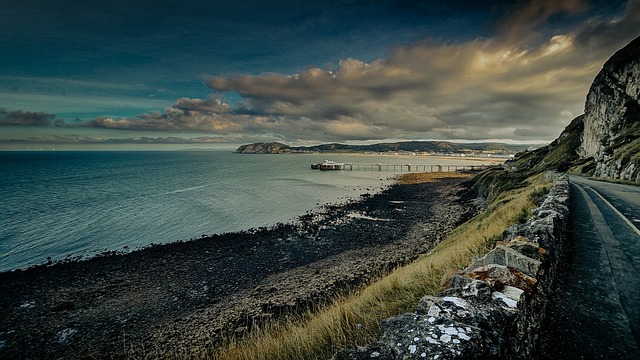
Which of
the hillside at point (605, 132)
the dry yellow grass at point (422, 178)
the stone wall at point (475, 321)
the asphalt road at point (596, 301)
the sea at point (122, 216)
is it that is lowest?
the sea at point (122, 216)

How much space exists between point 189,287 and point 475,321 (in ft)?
63.2

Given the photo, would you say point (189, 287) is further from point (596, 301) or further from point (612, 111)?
point (612, 111)

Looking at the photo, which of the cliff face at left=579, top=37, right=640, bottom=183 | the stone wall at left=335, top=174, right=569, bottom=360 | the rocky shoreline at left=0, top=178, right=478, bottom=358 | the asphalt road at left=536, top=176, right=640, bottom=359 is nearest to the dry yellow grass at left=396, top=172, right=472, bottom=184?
the cliff face at left=579, top=37, right=640, bottom=183

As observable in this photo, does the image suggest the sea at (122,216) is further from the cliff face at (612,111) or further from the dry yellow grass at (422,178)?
the cliff face at (612,111)

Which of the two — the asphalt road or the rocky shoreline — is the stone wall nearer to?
the asphalt road

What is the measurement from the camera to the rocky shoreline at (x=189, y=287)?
1273 centimetres

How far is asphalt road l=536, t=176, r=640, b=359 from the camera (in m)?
3.24

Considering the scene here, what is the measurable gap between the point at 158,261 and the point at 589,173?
179 feet

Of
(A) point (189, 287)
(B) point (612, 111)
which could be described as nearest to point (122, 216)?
(A) point (189, 287)

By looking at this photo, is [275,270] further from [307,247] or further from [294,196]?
[294,196]

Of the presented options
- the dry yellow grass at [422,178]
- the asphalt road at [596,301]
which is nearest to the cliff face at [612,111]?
the dry yellow grass at [422,178]

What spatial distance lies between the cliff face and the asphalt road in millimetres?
33180

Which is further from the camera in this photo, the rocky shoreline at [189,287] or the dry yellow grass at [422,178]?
the dry yellow grass at [422,178]

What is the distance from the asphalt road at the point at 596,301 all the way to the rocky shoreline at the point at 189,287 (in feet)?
25.3
